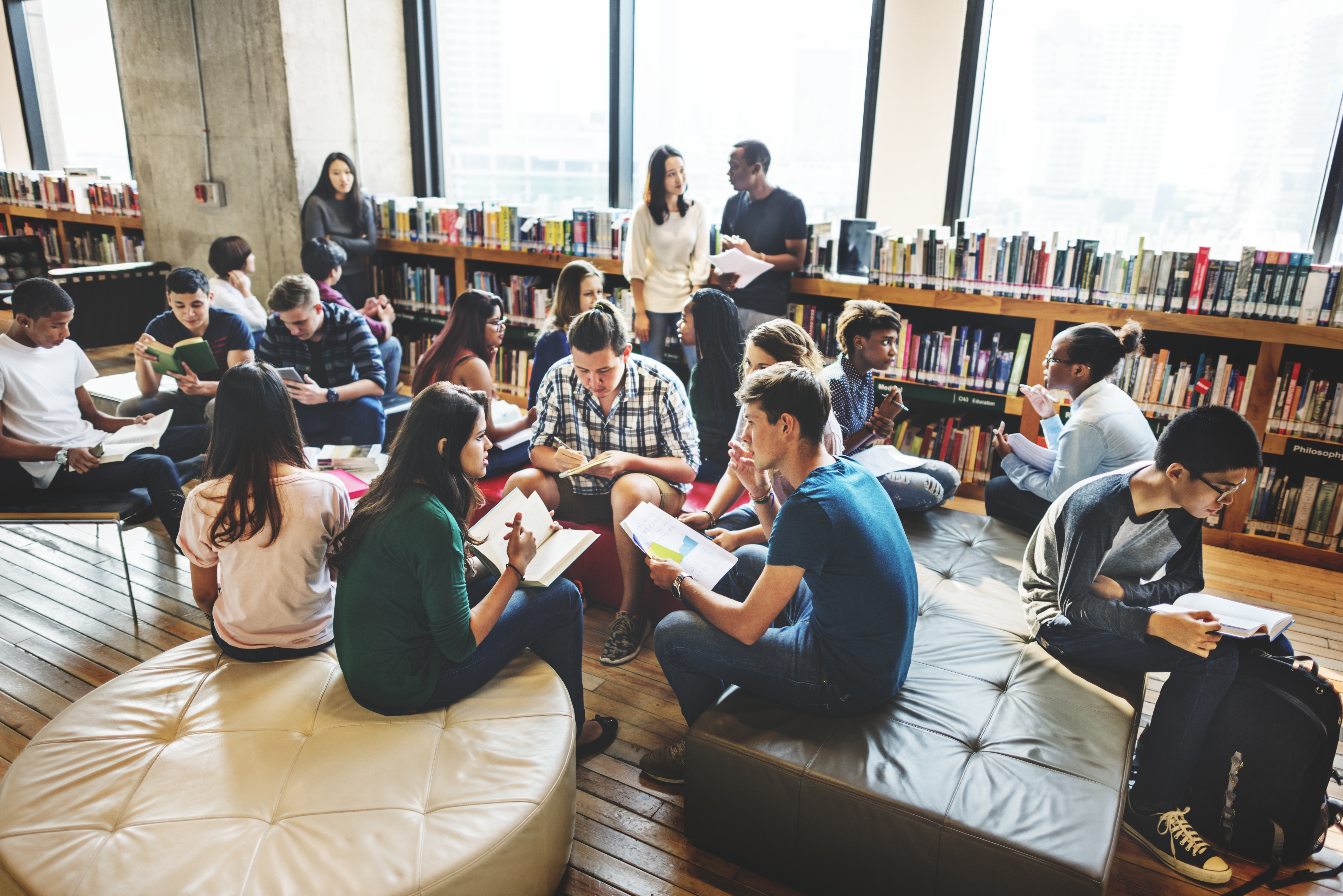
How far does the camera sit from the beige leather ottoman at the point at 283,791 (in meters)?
1.52

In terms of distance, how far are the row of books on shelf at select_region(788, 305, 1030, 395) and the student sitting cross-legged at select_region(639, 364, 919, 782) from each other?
230cm

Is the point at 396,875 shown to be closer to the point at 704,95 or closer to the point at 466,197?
the point at 704,95

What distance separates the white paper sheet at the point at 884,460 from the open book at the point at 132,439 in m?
2.77

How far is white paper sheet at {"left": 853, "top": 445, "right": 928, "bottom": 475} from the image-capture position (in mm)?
3264

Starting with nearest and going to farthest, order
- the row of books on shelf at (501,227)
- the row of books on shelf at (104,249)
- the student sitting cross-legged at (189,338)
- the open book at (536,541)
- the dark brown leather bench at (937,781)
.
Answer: the dark brown leather bench at (937,781) < the open book at (536,541) < the student sitting cross-legged at (189,338) < the row of books on shelf at (501,227) < the row of books on shelf at (104,249)

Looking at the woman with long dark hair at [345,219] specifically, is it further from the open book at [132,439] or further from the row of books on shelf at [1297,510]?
the row of books on shelf at [1297,510]

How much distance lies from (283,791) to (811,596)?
4.22 ft

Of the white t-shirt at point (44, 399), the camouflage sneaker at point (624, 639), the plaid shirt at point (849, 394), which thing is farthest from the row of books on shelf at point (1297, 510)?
the white t-shirt at point (44, 399)

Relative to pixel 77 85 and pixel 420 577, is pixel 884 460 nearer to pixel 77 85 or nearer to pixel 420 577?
pixel 420 577

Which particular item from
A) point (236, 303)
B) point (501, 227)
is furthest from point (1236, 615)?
point (236, 303)

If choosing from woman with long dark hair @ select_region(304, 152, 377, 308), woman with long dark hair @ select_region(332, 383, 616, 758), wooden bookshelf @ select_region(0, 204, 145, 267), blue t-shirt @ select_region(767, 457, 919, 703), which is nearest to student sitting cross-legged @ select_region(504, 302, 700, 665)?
woman with long dark hair @ select_region(332, 383, 616, 758)

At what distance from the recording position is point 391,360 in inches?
183

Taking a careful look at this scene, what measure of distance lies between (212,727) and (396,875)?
0.64 metres

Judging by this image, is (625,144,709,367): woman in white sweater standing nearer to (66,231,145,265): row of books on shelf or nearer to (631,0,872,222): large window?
(631,0,872,222): large window
